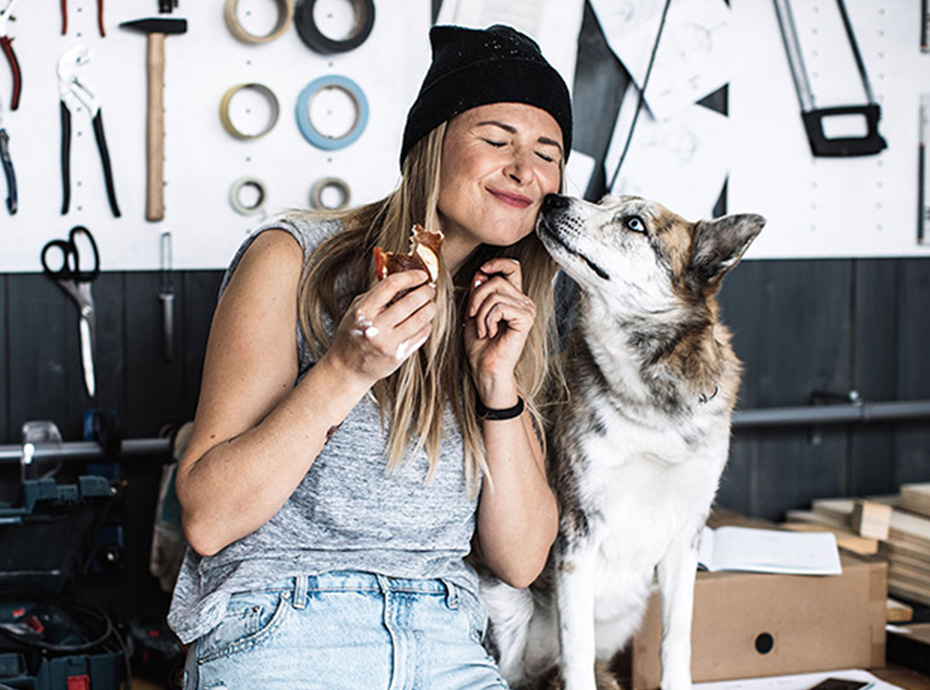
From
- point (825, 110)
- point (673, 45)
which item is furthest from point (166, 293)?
point (825, 110)

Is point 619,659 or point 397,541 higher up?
point 397,541

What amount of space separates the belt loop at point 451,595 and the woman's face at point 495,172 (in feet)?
1.66

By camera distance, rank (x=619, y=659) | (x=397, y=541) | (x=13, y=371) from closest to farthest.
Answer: (x=397, y=541) < (x=619, y=659) < (x=13, y=371)

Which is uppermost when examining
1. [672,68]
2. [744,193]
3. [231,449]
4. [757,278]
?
[672,68]

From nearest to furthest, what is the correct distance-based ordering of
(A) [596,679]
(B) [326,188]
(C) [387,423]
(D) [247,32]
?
(C) [387,423] → (A) [596,679] → (D) [247,32] → (B) [326,188]

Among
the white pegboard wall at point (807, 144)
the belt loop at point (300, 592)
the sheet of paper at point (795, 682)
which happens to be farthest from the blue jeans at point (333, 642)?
the white pegboard wall at point (807, 144)

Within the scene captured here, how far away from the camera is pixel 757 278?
2.71 metres

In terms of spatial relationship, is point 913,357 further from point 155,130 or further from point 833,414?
point 155,130

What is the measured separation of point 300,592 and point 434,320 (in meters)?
0.42

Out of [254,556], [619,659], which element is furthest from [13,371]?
[619,659]

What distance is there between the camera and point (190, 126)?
222cm

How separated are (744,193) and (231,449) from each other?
1.86 m

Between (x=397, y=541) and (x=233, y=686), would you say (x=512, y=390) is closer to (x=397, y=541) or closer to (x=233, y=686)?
(x=397, y=541)

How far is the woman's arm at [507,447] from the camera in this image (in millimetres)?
1413
